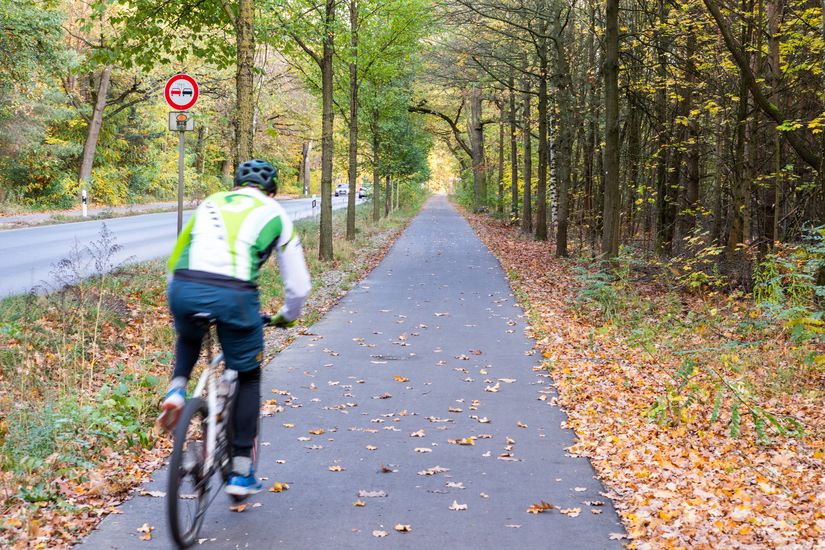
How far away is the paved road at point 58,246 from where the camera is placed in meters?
13.1

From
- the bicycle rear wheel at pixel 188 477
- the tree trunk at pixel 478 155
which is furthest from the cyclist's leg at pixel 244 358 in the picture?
the tree trunk at pixel 478 155

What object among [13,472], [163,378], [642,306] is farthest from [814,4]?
[13,472]

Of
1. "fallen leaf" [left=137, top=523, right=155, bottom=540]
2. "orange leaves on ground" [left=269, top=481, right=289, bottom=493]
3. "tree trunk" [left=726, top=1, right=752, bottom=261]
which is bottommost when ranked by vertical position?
"orange leaves on ground" [left=269, top=481, right=289, bottom=493]

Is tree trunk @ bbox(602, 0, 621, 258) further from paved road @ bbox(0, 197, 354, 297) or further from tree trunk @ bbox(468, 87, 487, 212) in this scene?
tree trunk @ bbox(468, 87, 487, 212)

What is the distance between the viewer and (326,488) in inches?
209

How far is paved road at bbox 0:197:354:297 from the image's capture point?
43.0 ft

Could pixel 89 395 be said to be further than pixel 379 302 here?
No

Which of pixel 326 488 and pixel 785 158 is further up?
pixel 785 158

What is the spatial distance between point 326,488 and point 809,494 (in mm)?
3258

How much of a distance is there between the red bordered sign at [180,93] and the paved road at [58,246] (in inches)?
102

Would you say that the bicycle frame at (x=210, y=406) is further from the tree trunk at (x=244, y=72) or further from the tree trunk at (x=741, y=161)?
the tree trunk at (x=741, y=161)

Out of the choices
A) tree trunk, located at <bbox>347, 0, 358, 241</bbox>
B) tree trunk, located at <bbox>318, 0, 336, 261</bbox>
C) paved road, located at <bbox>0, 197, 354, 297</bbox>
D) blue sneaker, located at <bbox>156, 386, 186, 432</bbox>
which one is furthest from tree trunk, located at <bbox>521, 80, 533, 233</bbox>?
blue sneaker, located at <bbox>156, 386, 186, 432</bbox>

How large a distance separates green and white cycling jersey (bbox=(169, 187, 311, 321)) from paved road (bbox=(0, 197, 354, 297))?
303 inches

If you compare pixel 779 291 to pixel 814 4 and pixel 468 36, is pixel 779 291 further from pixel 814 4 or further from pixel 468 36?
pixel 468 36
